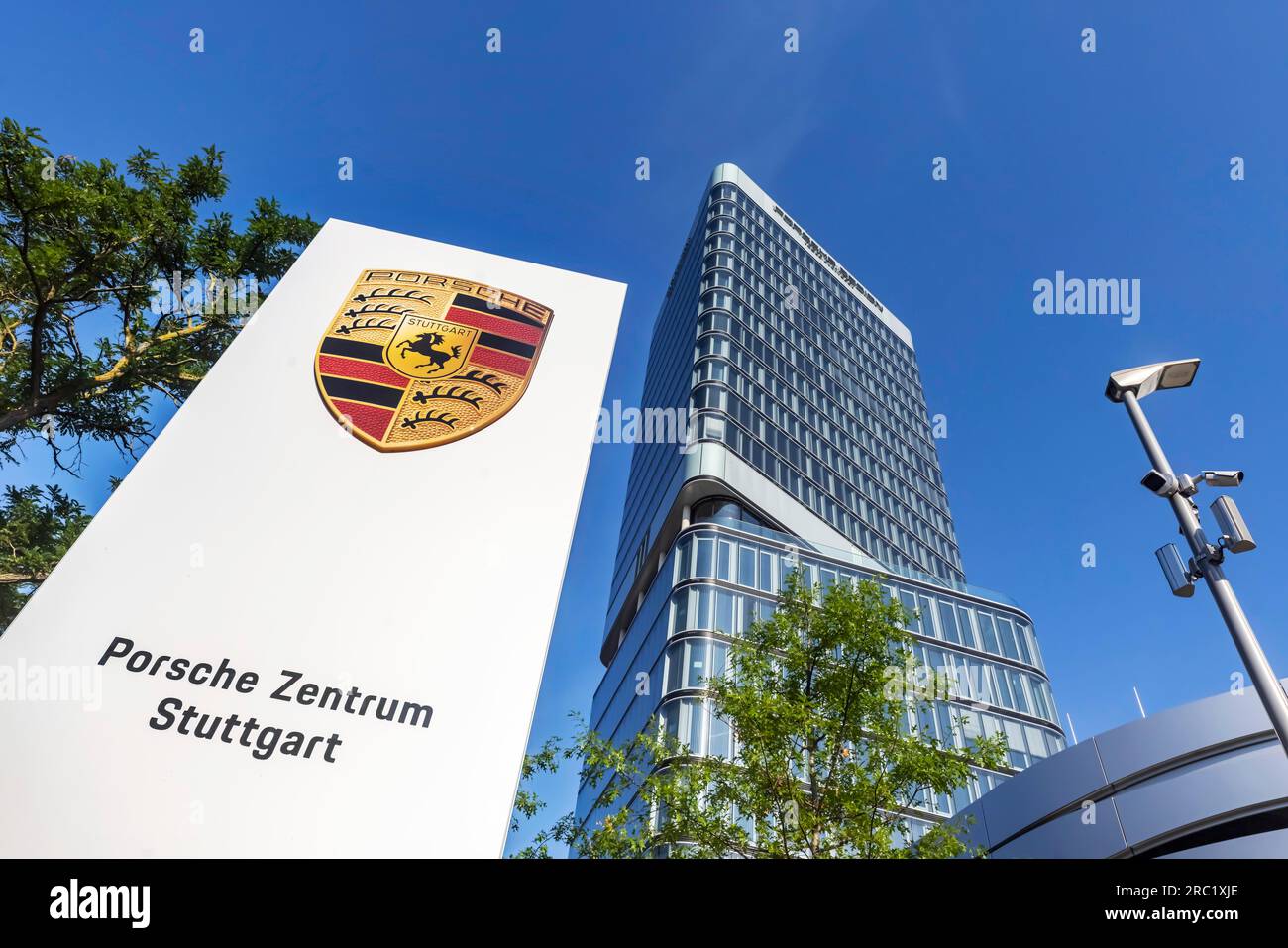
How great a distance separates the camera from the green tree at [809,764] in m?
11.5

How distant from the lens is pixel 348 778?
5.30m

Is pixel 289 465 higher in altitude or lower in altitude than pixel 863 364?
lower

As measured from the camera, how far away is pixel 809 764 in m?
12.1

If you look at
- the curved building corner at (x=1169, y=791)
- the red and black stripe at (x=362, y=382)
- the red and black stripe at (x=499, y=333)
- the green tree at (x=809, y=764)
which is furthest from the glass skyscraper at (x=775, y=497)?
the red and black stripe at (x=362, y=382)

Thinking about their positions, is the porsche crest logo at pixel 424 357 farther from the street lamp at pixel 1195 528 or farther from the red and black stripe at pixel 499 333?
the street lamp at pixel 1195 528

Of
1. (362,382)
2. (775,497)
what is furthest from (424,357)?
(775,497)

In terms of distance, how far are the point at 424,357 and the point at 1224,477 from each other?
339 inches

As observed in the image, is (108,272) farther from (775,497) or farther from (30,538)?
(775,497)

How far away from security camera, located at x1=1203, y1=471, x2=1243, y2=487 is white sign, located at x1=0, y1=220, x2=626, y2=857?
630 cm

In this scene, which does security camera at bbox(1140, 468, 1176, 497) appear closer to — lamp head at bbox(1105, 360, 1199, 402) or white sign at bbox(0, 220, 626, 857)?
lamp head at bbox(1105, 360, 1199, 402)

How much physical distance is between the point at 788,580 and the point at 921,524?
4427 centimetres

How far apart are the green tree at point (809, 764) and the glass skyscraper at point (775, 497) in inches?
241

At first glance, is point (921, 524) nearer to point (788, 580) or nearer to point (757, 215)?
point (757, 215)
